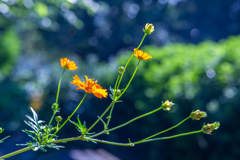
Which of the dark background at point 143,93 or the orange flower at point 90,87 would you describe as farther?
the dark background at point 143,93

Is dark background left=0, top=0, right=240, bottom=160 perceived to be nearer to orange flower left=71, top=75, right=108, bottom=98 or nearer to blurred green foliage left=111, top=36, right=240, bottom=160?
blurred green foliage left=111, top=36, right=240, bottom=160

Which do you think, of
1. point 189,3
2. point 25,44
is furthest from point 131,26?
point 25,44

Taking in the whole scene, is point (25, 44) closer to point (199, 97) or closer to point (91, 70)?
point (91, 70)

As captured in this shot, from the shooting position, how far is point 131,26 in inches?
511

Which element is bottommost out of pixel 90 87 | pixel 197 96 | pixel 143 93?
pixel 90 87

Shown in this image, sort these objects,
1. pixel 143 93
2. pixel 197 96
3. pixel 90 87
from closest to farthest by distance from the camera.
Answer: pixel 90 87
pixel 197 96
pixel 143 93

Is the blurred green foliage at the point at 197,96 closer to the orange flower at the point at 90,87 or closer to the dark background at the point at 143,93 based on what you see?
the dark background at the point at 143,93

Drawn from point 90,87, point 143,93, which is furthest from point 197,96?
point 90,87

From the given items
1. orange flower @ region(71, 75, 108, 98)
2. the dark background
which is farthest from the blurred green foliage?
orange flower @ region(71, 75, 108, 98)

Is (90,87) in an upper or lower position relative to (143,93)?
lower

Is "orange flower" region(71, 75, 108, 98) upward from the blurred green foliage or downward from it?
downward

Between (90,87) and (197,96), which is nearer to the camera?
(90,87)

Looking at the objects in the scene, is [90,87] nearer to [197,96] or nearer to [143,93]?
[197,96]

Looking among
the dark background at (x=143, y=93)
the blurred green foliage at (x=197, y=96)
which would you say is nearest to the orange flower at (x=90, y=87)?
the dark background at (x=143, y=93)
